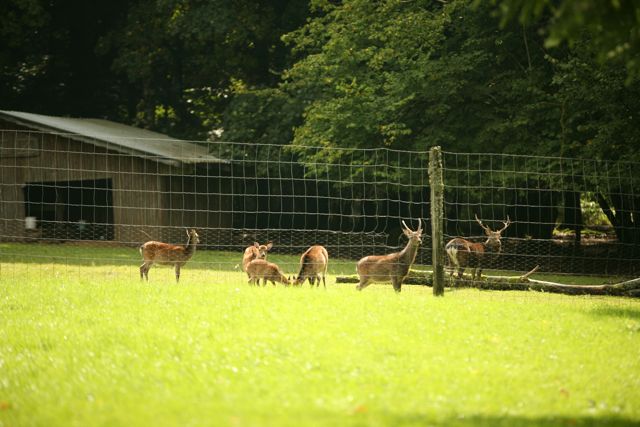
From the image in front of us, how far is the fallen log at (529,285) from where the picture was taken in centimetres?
1560

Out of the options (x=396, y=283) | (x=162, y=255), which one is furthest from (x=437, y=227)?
(x=162, y=255)

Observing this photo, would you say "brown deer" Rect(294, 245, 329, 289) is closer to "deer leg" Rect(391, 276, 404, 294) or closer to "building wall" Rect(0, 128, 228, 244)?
"deer leg" Rect(391, 276, 404, 294)

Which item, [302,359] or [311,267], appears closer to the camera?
[302,359]

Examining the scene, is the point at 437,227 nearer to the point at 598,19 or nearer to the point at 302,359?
the point at 302,359

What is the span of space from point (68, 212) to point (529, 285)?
1918 cm

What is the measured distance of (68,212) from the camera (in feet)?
100.0

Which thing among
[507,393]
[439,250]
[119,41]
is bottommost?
[507,393]

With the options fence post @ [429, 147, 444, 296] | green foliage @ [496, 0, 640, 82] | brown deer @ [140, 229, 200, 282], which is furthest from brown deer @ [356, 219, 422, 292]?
green foliage @ [496, 0, 640, 82]

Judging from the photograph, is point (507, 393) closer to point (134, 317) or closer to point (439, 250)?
point (134, 317)

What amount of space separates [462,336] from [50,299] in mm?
5317

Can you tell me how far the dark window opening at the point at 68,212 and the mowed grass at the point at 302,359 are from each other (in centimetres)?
1625

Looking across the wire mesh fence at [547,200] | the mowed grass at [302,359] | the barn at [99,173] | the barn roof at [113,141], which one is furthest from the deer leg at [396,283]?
the barn at [99,173]

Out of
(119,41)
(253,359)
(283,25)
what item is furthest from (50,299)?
(119,41)

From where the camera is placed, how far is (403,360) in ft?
27.3
